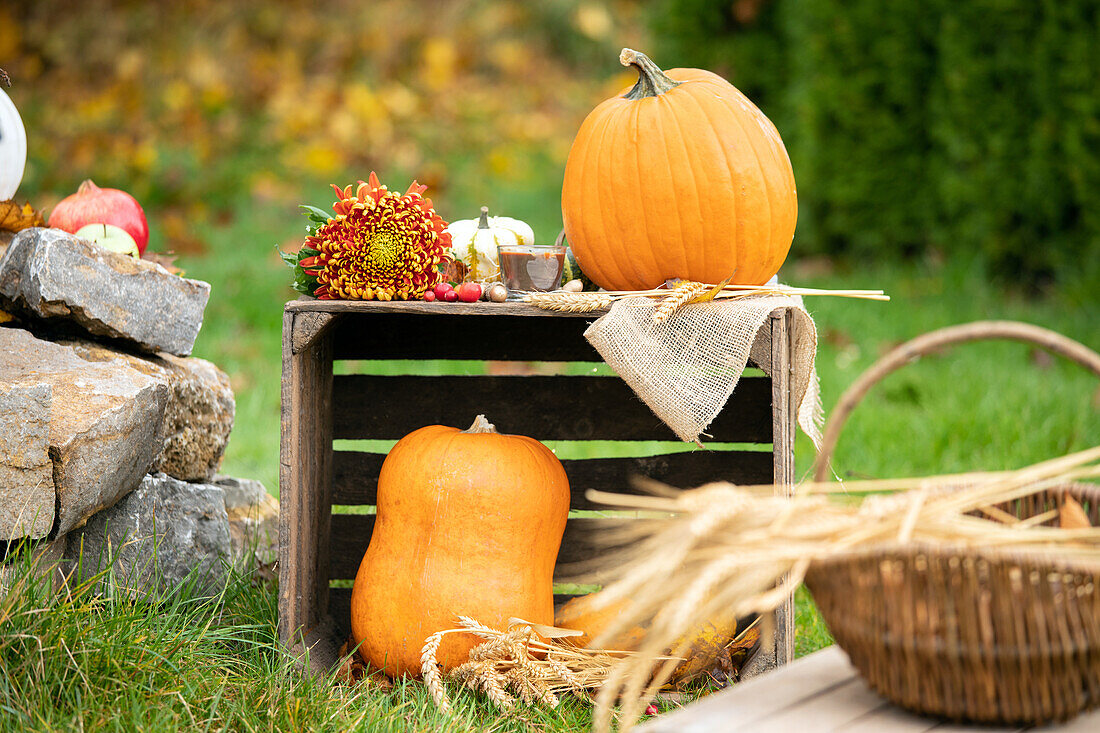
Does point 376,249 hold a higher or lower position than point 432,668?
higher

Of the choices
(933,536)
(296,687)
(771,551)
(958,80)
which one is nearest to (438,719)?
(296,687)

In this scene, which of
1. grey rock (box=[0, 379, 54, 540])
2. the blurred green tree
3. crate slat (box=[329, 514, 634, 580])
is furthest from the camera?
the blurred green tree

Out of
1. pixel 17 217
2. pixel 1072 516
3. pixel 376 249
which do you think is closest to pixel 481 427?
pixel 376 249

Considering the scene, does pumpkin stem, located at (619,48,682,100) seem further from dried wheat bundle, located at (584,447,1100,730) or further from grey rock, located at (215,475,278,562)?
grey rock, located at (215,475,278,562)

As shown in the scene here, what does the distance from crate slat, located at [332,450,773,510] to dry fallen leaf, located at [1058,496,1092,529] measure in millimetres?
1026

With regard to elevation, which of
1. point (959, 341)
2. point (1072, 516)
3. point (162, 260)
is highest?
point (162, 260)

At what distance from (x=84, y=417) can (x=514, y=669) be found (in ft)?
3.04

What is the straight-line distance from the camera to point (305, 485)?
204 centimetres

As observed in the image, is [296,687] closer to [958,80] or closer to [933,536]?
[933,536]

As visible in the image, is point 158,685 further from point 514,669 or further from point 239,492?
point 239,492

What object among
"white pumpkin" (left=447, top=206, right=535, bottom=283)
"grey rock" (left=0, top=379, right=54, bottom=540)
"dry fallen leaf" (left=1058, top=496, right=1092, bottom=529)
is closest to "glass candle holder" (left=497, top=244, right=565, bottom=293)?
"white pumpkin" (left=447, top=206, right=535, bottom=283)

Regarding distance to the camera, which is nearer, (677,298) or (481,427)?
(677,298)

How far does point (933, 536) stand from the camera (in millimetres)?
1189

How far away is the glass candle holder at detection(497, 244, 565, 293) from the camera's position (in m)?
1.97
